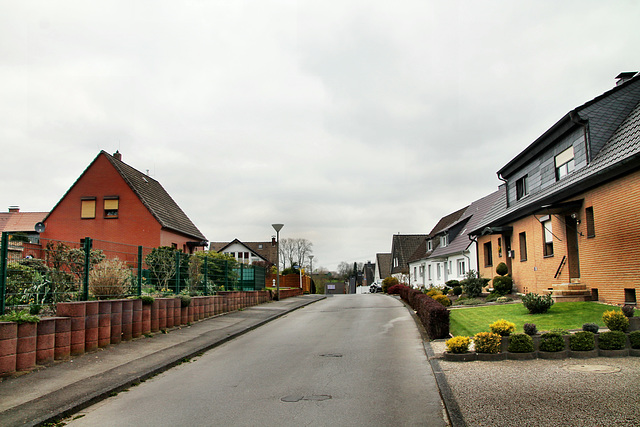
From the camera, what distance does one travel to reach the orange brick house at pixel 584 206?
13570mm

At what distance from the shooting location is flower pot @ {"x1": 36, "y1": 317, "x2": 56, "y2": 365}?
340 inches

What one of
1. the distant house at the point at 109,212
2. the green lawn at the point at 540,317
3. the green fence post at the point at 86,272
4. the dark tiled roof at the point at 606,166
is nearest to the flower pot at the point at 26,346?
the green fence post at the point at 86,272

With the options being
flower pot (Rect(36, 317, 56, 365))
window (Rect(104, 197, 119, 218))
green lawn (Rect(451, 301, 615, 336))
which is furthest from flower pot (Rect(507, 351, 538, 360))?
window (Rect(104, 197, 119, 218))

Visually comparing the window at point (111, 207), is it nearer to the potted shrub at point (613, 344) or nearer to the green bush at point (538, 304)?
the green bush at point (538, 304)

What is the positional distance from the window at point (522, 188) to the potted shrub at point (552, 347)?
47.1ft

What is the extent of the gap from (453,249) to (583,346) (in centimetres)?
2937

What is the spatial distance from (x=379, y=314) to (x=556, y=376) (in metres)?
12.8

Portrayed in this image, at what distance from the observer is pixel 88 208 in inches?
1297

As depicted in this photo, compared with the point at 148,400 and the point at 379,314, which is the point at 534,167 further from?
the point at 148,400

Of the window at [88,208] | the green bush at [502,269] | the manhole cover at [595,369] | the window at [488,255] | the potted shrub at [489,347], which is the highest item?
the window at [88,208]

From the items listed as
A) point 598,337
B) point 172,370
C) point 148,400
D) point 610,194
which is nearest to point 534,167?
point 610,194

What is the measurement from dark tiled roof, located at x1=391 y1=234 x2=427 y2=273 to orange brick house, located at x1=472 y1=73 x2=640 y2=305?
41646 millimetres

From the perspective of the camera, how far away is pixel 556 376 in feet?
25.9

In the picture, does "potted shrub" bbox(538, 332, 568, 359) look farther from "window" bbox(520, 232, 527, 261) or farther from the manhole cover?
"window" bbox(520, 232, 527, 261)
